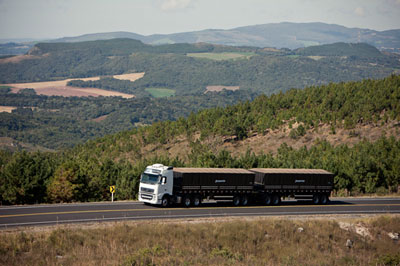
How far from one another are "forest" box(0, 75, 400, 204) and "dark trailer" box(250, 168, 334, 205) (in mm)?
14870

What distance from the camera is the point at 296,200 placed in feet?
175

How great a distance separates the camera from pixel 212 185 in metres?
46.0

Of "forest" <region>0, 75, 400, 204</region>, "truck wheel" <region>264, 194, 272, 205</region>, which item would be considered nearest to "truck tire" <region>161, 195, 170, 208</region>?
"truck wheel" <region>264, 194, 272, 205</region>

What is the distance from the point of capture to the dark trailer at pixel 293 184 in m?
48.8

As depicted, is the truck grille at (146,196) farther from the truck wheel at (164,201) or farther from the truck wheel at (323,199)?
the truck wheel at (323,199)

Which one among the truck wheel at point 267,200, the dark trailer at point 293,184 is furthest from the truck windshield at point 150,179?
the truck wheel at point 267,200

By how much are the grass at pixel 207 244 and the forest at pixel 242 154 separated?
72.4 ft

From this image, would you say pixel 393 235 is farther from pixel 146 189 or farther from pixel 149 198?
pixel 146 189

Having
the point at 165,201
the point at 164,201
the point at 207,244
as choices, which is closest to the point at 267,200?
the point at 165,201

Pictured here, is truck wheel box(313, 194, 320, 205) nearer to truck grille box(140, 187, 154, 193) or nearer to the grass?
the grass

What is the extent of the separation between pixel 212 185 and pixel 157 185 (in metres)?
5.36

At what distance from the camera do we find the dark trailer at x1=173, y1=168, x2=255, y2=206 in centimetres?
4481

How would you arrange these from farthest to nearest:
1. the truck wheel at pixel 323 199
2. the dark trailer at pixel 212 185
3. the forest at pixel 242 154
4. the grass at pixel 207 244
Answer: the forest at pixel 242 154
the truck wheel at pixel 323 199
the dark trailer at pixel 212 185
the grass at pixel 207 244

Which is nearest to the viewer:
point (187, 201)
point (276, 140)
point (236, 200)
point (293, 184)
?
point (187, 201)
